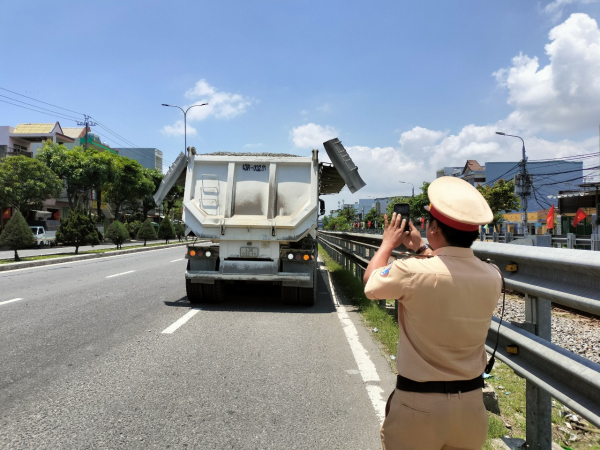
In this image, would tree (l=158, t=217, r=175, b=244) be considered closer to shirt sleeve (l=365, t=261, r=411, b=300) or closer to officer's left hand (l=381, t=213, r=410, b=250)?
officer's left hand (l=381, t=213, r=410, b=250)

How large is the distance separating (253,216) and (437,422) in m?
6.93

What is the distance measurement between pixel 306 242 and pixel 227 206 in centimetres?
165

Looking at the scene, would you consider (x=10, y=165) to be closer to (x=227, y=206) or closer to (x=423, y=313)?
(x=227, y=206)

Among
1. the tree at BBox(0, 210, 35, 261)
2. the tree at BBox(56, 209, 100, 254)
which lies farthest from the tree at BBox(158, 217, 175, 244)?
the tree at BBox(0, 210, 35, 261)

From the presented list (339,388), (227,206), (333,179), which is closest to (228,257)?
(227,206)

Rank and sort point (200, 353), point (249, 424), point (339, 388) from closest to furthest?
point (249, 424) → point (339, 388) → point (200, 353)

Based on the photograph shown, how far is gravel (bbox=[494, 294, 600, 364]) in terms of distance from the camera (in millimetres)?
7328

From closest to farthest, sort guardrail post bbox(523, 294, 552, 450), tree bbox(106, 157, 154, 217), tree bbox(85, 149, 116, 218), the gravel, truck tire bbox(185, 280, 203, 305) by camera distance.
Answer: guardrail post bbox(523, 294, 552, 450) < the gravel < truck tire bbox(185, 280, 203, 305) < tree bbox(85, 149, 116, 218) < tree bbox(106, 157, 154, 217)

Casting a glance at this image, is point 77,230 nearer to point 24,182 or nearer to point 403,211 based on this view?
point 24,182

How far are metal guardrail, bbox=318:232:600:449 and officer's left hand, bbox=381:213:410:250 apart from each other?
2.71 ft

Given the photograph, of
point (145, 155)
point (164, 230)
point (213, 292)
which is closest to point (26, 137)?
point (164, 230)

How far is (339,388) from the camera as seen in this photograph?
4332 mm

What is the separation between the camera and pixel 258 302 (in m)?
9.20

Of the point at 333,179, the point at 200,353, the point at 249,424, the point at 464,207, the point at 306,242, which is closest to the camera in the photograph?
the point at 464,207
